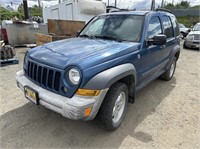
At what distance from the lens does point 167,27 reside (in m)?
4.42

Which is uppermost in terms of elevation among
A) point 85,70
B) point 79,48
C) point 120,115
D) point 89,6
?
point 89,6

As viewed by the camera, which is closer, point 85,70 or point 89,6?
point 85,70

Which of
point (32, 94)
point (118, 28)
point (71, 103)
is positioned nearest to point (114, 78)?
point (71, 103)

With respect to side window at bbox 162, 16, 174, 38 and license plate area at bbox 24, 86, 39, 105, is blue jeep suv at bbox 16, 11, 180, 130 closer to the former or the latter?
license plate area at bbox 24, 86, 39, 105

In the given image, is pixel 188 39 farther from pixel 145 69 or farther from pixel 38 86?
pixel 38 86

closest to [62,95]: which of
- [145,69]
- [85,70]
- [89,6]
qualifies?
[85,70]

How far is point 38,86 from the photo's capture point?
2.61m

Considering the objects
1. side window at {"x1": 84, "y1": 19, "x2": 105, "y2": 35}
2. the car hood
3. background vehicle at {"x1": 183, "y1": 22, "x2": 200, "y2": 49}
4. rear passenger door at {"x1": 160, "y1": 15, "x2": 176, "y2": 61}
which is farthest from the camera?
background vehicle at {"x1": 183, "y1": 22, "x2": 200, "y2": 49}

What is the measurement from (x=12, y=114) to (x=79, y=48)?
174 centimetres

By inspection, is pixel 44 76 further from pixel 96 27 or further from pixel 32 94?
pixel 96 27

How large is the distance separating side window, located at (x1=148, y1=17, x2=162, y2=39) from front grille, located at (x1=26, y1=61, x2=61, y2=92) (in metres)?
2.01

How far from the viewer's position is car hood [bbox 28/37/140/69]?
2.32 metres

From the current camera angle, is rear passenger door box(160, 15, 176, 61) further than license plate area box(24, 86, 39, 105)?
Yes

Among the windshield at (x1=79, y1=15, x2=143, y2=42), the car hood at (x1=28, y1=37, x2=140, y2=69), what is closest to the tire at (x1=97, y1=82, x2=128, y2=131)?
the car hood at (x1=28, y1=37, x2=140, y2=69)
